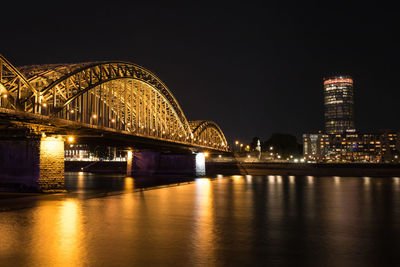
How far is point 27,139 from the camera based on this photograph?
3956 centimetres

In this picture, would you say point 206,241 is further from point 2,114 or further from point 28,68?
point 28,68

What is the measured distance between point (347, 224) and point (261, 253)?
820 cm

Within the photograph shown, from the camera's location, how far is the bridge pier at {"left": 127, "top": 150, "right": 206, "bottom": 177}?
89.6 m

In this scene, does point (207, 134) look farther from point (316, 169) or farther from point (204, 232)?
point (204, 232)

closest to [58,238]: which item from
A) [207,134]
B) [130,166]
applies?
→ [130,166]

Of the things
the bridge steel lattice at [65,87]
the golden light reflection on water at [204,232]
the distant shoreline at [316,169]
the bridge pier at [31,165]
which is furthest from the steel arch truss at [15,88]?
the distant shoreline at [316,169]

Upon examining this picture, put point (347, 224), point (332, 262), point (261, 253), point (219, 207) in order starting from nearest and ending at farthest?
point (332, 262) < point (261, 253) < point (347, 224) < point (219, 207)

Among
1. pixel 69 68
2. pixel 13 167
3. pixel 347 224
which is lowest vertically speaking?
pixel 347 224

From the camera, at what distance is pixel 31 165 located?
127ft

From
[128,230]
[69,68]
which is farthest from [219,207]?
[69,68]

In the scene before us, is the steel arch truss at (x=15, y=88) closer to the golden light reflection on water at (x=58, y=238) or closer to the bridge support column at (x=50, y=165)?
the bridge support column at (x=50, y=165)

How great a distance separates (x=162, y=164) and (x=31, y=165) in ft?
181

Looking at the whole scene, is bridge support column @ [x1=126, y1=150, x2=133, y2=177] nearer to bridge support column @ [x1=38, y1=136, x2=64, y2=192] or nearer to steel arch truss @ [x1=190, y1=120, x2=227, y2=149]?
steel arch truss @ [x1=190, y1=120, x2=227, y2=149]

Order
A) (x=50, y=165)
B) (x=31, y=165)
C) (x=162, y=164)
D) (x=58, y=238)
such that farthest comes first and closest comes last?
(x=162, y=164)
(x=50, y=165)
(x=31, y=165)
(x=58, y=238)
